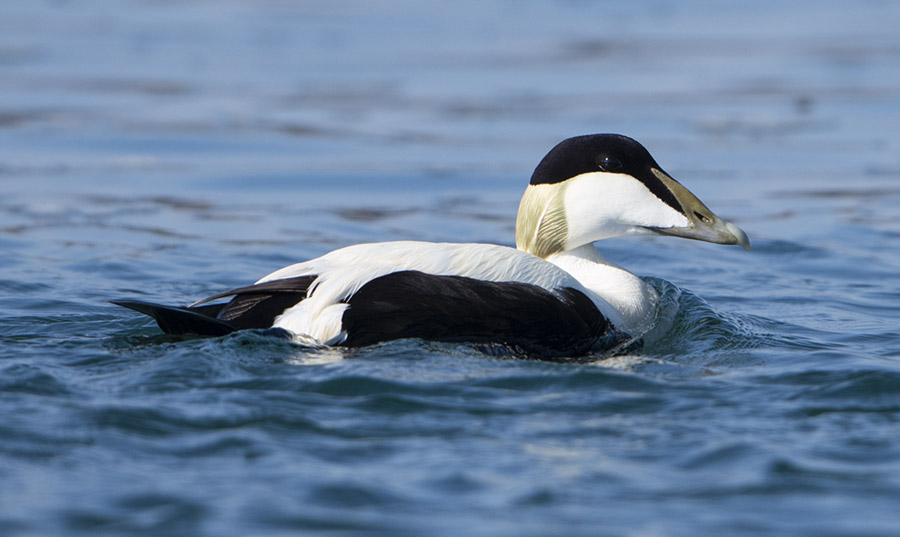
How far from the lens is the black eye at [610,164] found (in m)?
4.55

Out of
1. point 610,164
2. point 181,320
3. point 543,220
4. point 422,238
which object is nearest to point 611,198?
point 610,164

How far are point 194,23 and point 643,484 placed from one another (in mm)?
12950

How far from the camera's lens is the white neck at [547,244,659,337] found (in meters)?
4.57

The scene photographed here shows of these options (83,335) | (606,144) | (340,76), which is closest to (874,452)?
(606,144)

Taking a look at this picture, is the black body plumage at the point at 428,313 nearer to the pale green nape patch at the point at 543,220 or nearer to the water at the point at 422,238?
the water at the point at 422,238

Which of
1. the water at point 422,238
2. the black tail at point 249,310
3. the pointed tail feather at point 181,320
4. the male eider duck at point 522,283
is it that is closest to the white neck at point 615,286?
Result: the male eider duck at point 522,283

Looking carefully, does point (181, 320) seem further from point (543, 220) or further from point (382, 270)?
point (543, 220)

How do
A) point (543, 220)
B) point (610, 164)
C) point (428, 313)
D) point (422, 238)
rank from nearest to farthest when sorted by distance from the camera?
point (428, 313), point (610, 164), point (543, 220), point (422, 238)

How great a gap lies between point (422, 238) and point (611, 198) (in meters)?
2.69

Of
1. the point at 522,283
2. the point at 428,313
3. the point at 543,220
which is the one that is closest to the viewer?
the point at 428,313

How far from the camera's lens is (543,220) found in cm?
466

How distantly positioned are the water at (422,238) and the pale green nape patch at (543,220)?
56cm

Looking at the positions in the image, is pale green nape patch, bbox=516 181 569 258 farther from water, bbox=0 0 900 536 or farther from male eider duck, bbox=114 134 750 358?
water, bbox=0 0 900 536

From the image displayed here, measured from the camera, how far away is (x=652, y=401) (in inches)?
143
